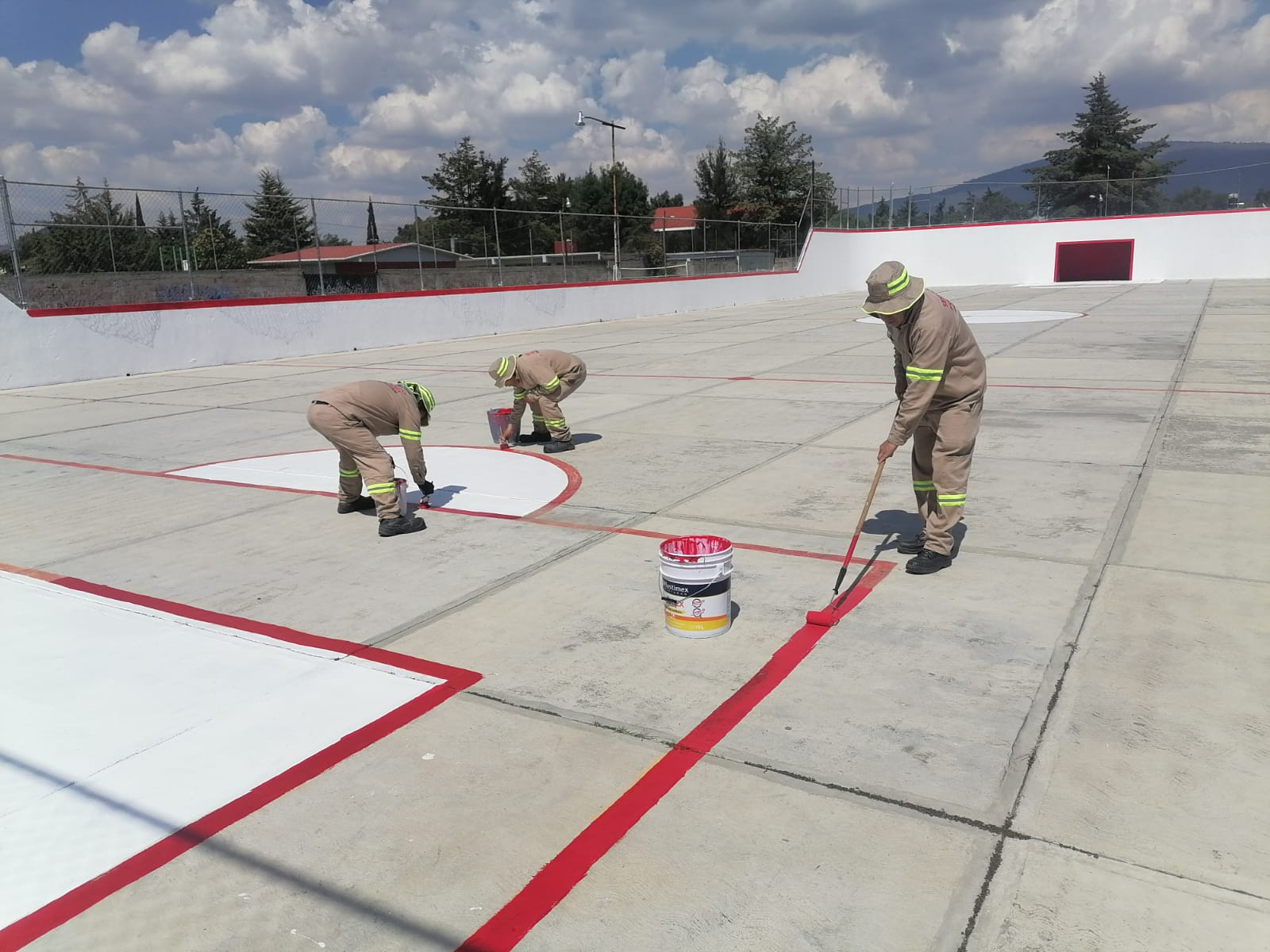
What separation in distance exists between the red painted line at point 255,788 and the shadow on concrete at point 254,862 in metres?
0.03

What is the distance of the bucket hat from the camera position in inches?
200

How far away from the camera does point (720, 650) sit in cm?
446

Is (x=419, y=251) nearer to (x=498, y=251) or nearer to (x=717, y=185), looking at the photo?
(x=498, y=251)

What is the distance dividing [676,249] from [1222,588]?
31245mm

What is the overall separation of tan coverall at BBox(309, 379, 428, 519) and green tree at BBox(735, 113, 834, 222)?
62.6m

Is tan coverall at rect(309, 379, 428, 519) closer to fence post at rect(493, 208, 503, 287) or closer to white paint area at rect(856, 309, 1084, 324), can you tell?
white paint area at rect(856, 309, 1084, 324)

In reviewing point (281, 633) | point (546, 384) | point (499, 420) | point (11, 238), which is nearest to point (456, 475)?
point (499, 420)

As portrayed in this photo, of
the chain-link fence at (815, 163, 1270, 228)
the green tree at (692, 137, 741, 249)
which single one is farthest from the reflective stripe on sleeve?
the green tree at (692, 137, 741, 249)

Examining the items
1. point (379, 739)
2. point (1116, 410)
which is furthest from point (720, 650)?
point (1116, 410)

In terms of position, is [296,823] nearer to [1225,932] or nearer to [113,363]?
[1225,932]

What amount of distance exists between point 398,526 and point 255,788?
309 centimetres

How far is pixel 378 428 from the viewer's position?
21.7 feet

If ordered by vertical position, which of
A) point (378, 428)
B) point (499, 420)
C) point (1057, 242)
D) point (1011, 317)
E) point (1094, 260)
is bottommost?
point (499, 420)

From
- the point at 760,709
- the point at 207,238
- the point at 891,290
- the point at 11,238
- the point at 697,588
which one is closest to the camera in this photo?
the point at 760,709
